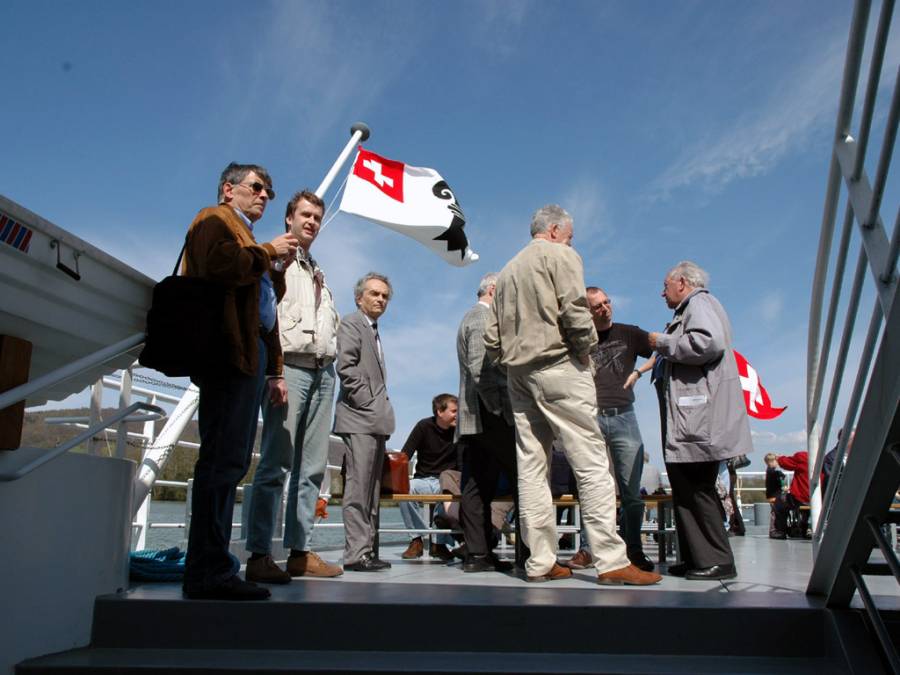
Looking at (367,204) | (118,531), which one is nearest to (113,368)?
(118,531)

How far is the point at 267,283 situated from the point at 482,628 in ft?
5.07

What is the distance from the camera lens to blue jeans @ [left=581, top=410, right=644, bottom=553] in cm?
407

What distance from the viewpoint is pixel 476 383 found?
404 cm

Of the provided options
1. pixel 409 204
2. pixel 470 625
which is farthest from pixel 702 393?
pixel 409 204

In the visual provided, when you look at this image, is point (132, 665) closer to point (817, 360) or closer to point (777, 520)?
point (817, 360)

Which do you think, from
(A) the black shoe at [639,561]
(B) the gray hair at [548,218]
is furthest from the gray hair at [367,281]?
(A) the black shoe at [639,561]

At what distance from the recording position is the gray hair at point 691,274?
3928 millimetres

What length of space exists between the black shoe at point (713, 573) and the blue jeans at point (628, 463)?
63cm

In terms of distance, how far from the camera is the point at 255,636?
7.75ft

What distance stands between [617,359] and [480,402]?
0.81 metres

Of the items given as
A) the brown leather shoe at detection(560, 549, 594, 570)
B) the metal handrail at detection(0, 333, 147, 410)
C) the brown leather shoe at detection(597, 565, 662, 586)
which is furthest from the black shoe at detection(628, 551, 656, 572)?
the metal handrail at detection(0, 333, 147, 410)

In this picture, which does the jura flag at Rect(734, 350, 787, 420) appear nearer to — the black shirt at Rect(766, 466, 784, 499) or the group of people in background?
the black shirt at Rect(766, 466, 784, 499)

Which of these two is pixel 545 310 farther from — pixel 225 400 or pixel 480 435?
pixel 225 400

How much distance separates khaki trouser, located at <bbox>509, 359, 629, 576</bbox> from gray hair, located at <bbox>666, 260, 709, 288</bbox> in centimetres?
90
